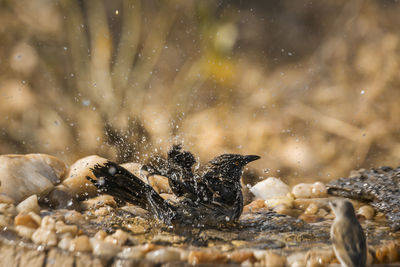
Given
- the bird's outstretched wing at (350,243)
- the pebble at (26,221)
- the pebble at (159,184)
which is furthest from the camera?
the pebble at (159,184)

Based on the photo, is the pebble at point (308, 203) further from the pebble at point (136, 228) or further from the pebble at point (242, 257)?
the pebble at point (242, 257)

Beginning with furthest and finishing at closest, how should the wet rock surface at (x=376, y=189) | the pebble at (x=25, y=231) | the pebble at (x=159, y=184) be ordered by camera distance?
the pebble at (x=159, y=184)
the wet rock surface at (x=376, y=189)
the pebble at (x=25, y=231)

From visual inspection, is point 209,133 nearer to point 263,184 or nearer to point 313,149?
point 263,184

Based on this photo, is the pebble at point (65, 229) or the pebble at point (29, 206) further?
the pebble at point (29, 206)

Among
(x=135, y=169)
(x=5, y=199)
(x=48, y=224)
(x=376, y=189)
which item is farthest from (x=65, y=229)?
(x=376, y=189)

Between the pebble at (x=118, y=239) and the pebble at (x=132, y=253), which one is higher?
the pebble at (x=118, y=239)

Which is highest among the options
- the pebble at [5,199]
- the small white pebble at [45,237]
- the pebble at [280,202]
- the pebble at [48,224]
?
the pebble at [280,202]

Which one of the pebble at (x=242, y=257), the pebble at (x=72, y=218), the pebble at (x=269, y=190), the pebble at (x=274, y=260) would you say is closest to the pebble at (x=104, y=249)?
the pebble at (x=242, y=257)
